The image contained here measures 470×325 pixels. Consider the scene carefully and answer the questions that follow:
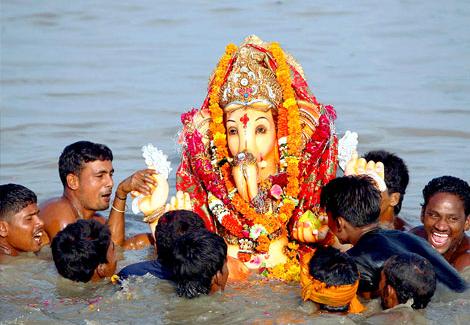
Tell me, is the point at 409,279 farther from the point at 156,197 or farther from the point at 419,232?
the point at 156,197

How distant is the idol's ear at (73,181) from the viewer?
28.6ft

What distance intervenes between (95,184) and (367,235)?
262 centimetres

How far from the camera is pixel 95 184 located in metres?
8.70

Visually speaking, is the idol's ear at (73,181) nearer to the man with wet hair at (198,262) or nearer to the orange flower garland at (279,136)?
the orange flower garland at (279,136)

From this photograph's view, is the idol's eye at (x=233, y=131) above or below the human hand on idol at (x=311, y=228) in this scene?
above

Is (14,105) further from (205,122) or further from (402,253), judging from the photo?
(402,253)

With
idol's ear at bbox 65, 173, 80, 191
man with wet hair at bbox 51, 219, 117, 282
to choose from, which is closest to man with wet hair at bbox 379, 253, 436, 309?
man with wet hair at bbox 51, 219, 117, 282

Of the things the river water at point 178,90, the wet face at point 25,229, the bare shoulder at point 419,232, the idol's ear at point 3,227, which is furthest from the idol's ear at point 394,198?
the idol's ear at point 3,227

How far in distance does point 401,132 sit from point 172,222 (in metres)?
5.74

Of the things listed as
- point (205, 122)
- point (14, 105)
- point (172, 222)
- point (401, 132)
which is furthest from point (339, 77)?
point (172, 222)

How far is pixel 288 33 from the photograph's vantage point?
1758 centimetres

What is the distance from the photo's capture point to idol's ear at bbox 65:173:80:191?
8.70m

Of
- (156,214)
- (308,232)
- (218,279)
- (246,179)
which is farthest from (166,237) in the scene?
(308,232)

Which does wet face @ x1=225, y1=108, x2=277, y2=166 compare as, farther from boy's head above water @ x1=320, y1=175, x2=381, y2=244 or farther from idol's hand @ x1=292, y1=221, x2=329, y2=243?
boy's head above water @ x1=320, y1=175, x2=381, y2=244
